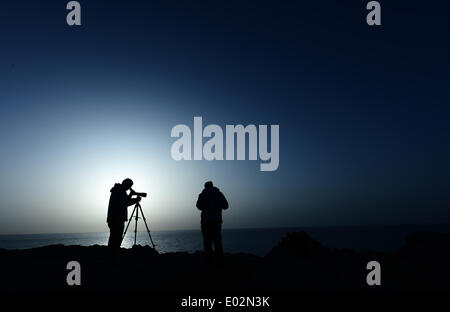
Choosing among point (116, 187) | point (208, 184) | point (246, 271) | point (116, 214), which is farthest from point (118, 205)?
point (246, 271)

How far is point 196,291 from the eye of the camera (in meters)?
7.36

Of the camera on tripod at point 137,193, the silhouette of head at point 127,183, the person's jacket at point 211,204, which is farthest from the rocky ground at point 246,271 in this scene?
the silhouette of head at point 127,183

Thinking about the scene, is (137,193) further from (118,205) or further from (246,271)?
(246,271)

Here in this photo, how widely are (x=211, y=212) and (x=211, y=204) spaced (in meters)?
0.24

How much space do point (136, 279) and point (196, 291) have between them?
64.4 inches

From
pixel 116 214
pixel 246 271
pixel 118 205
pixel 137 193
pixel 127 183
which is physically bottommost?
pixel 246 271

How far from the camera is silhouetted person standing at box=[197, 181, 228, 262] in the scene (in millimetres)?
9836

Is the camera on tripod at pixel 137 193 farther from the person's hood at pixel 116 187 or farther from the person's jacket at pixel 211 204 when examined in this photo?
the person's jacket at pixel 211 204

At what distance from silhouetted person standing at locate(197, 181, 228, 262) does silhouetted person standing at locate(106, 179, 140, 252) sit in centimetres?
237

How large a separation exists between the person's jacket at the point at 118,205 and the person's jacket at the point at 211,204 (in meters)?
2.33

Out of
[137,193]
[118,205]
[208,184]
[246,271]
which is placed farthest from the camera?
[137,193]

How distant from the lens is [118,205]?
393 inches

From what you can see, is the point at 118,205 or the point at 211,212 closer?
the point at 211,212

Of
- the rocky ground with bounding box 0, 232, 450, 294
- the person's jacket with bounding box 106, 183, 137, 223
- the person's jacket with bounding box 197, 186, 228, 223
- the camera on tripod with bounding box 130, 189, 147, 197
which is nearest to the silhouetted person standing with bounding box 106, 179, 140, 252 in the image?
the person's jacket with bounding box 106, 183, 137, 223
